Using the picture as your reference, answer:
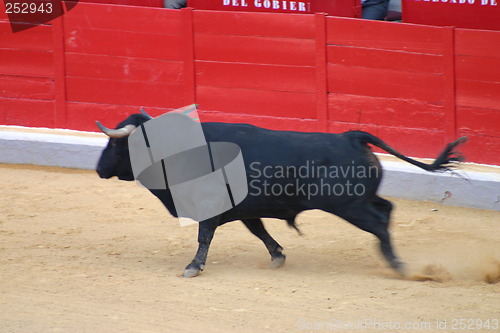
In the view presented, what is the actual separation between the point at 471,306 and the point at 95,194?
3.72m

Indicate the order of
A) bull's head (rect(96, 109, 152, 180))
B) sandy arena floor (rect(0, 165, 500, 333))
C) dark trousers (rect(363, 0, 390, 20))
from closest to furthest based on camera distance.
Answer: sandy arena floor (rect(0, 165, 500, 333))
bull's head (rect(96, 109, 152, 180))
dark trousers (rect(363, 0, 390, 20))

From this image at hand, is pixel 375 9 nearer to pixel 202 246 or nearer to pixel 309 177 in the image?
pixel 309 177

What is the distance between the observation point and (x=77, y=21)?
827 cm

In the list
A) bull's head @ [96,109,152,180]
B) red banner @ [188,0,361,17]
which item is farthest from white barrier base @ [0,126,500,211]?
bull's head @ [96,109,152,180]

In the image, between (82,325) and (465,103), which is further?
(465,103)

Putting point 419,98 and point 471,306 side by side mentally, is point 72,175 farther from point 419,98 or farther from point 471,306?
point 471,306

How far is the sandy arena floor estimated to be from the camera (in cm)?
431

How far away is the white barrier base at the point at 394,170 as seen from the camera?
6.54 metres

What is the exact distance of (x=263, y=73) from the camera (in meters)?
7.70

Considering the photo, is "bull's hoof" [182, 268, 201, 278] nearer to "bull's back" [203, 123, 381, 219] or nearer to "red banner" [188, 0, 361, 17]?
"bull's back" [203, 123, 381, 219]

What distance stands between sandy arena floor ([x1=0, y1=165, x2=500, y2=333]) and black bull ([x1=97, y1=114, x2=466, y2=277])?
311mm

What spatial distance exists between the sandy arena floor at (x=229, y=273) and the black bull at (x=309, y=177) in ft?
1.02

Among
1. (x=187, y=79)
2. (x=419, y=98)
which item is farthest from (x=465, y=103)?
(x=187, y=79)

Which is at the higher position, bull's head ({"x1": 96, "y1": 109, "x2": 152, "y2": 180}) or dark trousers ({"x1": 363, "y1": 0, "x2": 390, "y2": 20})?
dark trousers ({"x1": 363, "y1": 0, "x2": 390, "y2": 20})
